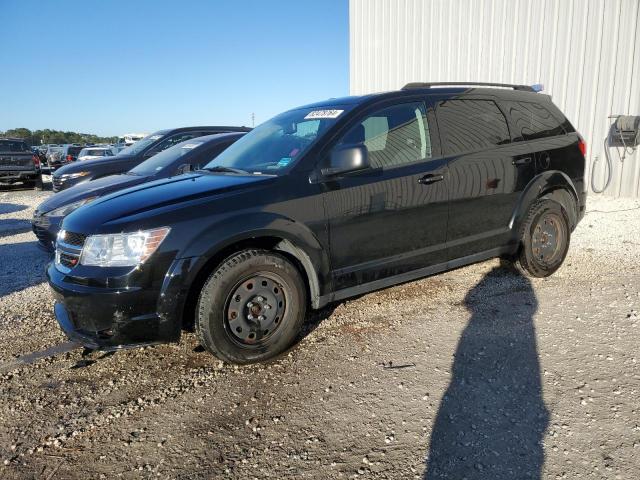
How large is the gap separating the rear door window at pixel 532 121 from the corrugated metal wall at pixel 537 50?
5.76 m

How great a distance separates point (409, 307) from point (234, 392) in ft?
6.01

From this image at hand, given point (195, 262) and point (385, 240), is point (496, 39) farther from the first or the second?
point (195, 262)

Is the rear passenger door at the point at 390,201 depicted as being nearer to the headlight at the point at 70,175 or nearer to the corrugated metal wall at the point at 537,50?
the headlight at the point at 70,175

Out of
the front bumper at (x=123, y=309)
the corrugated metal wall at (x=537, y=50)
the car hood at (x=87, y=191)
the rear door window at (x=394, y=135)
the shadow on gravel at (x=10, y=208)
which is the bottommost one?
the shadow on gravel at (x=10, y=208)

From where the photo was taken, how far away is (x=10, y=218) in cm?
977

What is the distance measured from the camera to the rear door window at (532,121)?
4410 mm

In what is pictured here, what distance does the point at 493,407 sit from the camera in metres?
2.53

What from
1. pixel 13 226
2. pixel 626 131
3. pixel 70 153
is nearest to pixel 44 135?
pixel 70 153

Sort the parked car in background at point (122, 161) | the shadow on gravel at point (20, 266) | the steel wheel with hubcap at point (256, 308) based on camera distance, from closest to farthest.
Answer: the steel wheel with hubcap at point (256, 308) → the shadow on gravel at point (20, 266) → the parked car in background at point (122, 161)

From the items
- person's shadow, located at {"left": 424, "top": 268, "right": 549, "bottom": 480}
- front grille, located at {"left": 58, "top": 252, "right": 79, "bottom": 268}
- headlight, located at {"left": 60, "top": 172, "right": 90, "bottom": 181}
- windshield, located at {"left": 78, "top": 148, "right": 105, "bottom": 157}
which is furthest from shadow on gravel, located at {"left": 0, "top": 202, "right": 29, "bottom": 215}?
person's shadow, located at {"left": 424, "top": 268, "right": 549, "bottom": 480}

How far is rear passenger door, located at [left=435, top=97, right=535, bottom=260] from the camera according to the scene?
3.91 metres

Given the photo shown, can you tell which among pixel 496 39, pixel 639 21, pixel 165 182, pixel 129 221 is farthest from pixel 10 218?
pixel 639 21

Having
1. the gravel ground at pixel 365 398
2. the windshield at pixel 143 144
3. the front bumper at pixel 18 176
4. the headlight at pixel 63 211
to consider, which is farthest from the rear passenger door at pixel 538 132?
the front bumper at pixel 18 176

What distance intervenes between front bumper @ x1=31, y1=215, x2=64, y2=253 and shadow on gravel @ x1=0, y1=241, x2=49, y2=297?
357 mm
